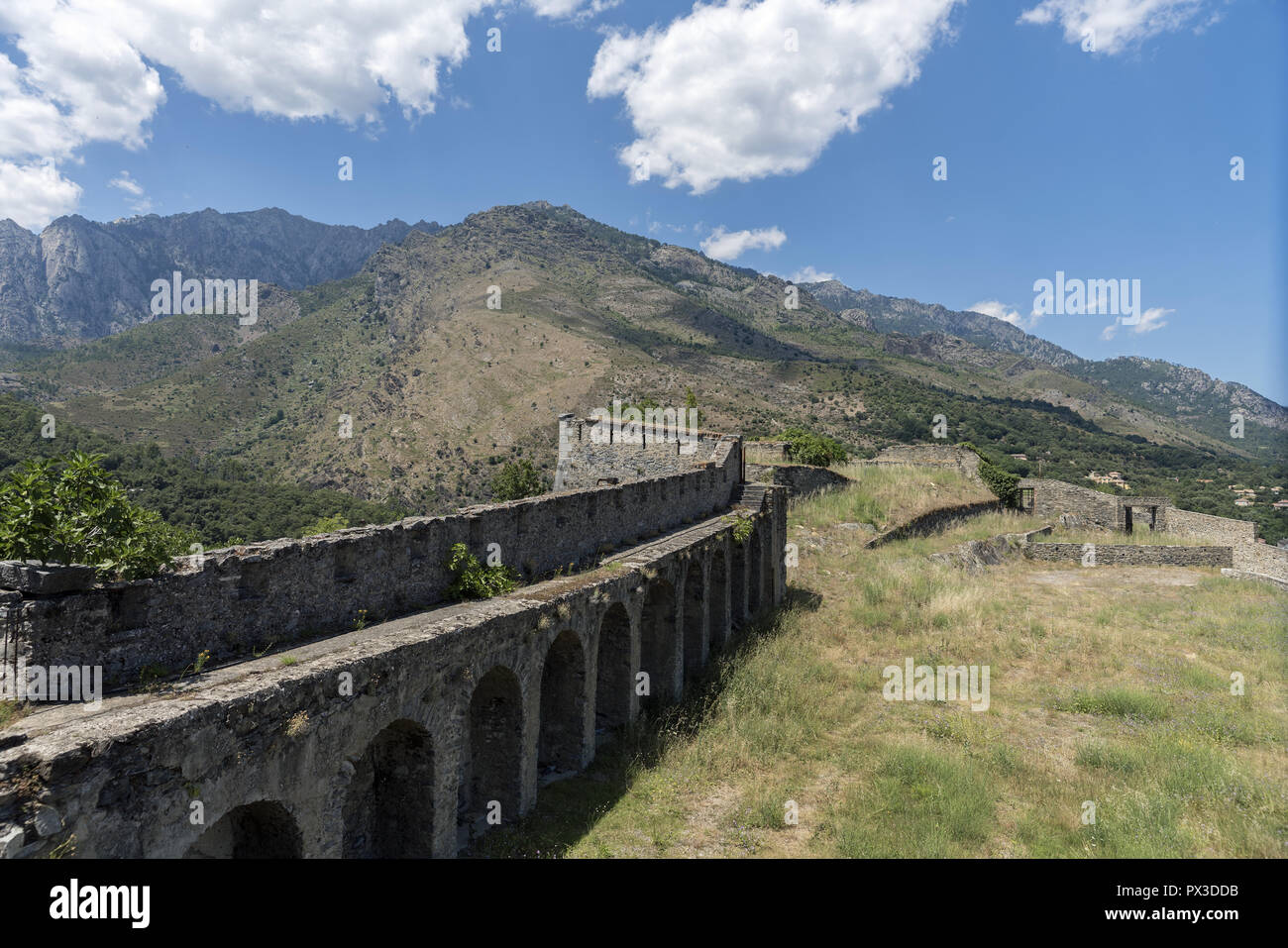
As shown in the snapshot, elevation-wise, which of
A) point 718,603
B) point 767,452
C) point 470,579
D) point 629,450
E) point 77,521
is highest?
point 767,452

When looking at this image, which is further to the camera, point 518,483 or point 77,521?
point 518,483

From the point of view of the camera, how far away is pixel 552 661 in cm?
1067

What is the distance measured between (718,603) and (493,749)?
9.23m

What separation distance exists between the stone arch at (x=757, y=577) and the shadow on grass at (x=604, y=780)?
136 inches

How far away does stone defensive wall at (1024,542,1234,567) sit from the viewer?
28.3m

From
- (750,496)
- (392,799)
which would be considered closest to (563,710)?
(392,799)

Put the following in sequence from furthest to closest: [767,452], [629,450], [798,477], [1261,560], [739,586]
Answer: [767,452] → [798,477] → [1261,560] → [629,450] → [739,586]

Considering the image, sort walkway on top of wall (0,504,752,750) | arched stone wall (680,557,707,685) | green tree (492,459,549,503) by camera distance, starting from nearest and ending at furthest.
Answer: walkway on top of wall (0,504,752,750)
arched stone wall (680,557,707,685)
green tree (492,459,549,503)

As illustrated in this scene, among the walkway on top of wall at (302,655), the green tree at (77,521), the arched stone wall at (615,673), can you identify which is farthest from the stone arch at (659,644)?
the green tree at (77,521)

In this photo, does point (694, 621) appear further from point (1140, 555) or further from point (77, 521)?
point (1140, 555)

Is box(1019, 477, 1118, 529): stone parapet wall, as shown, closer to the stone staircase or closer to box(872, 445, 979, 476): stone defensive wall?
box(872, 445, 979, 476): stone defensive wall

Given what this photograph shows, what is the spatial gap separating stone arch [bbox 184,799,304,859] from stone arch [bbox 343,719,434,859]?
4.25 feet

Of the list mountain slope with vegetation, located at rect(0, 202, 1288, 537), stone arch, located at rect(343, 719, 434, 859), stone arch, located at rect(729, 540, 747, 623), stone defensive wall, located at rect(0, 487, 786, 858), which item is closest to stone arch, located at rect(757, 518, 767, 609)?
stone arch, located at rect(729, 540, 747, 623)

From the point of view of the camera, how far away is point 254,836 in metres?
6.00
